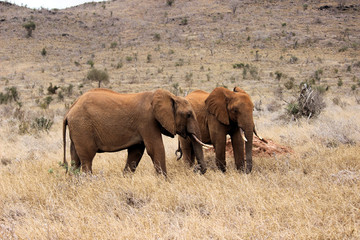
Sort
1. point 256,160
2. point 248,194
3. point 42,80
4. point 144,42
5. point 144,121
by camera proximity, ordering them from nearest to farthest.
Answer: point 248,194
point 144,121
point 256,160
point 42,80
point 144,42

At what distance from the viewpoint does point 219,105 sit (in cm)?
637

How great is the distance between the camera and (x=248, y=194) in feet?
14.6

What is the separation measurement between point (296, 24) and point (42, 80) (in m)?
42.6

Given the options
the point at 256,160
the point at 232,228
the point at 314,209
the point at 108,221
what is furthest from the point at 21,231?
the point at 256,160

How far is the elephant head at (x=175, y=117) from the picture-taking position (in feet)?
17.6

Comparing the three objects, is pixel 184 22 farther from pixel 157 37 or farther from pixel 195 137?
pixel 195 137

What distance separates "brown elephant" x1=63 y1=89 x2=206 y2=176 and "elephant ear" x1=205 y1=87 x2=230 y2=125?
2.93 ft

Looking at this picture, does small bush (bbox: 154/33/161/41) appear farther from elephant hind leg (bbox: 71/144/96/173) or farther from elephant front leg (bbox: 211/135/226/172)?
elephant hind leg (bbox: 71/144/96/173)

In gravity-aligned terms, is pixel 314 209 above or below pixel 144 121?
below

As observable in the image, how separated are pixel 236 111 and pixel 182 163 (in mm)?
1935

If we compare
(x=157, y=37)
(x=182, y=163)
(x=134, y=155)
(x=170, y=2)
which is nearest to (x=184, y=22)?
(x=157, y=37)

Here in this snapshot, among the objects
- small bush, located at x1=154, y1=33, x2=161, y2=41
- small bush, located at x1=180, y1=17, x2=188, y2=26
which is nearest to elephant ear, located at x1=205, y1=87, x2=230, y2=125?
small bush, located at x1=154, y1=33, x2=161, y2=41

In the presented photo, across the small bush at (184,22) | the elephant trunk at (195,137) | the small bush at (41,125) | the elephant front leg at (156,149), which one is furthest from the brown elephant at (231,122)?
the small bush at (184,22)

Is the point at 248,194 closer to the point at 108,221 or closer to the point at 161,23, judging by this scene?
the point at 108,221
